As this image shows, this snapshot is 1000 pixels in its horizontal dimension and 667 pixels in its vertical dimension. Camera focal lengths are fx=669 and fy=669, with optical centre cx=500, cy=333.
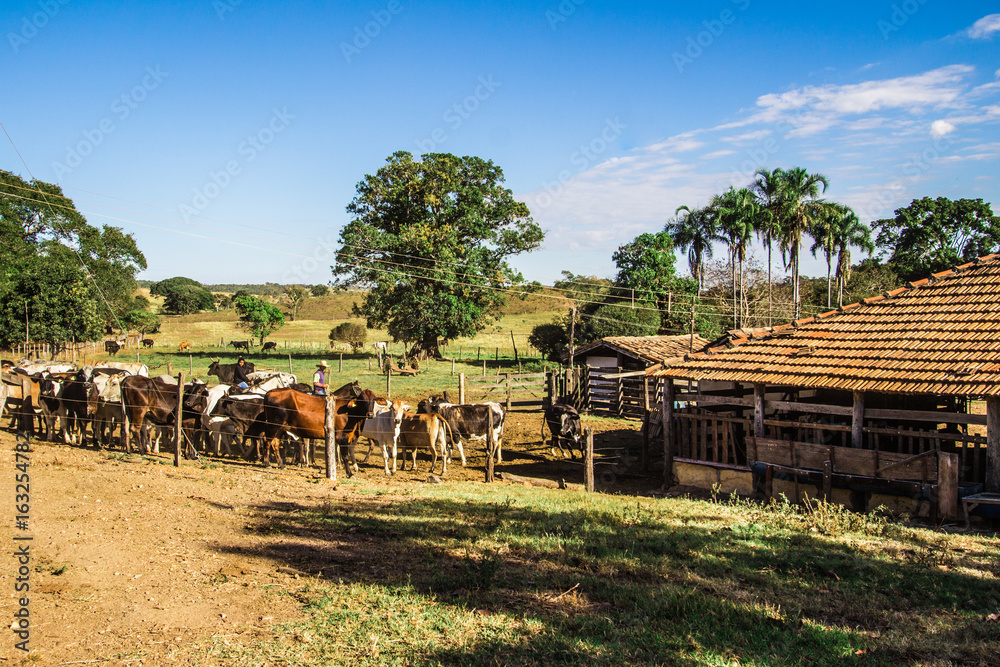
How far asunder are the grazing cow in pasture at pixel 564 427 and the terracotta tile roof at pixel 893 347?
412 centimetres

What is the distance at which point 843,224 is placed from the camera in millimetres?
46250

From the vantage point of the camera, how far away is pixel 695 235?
1813 inches

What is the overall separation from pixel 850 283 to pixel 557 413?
47237 mm

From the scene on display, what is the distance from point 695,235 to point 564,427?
1257 inches

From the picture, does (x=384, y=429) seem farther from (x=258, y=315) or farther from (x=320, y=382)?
(x=258, y=315)

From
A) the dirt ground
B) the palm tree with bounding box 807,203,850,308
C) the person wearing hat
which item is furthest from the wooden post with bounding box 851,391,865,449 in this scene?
the palm tree with bounding box 807,203,850,308

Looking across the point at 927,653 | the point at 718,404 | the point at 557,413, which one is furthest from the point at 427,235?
the point at 927,653

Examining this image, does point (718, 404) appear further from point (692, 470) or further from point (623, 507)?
point (623, 507)

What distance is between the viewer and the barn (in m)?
10.8

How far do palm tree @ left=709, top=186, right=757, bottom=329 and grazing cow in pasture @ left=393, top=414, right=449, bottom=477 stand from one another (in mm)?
32390

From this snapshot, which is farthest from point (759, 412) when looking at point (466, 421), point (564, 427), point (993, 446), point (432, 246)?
point (432, 246)

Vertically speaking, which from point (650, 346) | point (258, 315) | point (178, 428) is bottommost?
point (178, 428)

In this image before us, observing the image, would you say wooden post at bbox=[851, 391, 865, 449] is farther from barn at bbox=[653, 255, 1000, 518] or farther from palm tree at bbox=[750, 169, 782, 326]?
palm tree at bbox=[750, 169, 782, 326]

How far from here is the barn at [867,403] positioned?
35.6ft
